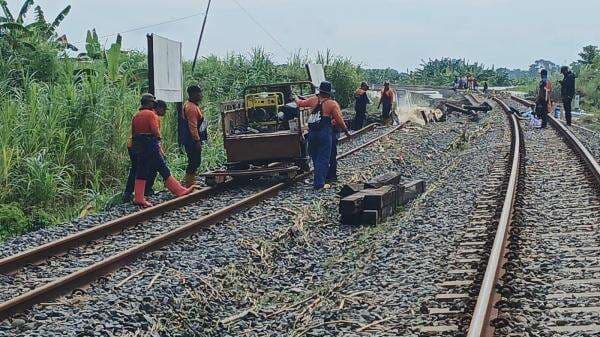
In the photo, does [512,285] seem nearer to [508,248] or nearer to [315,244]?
[508,248]

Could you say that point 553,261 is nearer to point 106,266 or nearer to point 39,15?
point 106,266

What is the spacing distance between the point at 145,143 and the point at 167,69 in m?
4.07

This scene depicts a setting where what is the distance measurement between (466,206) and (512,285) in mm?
4523

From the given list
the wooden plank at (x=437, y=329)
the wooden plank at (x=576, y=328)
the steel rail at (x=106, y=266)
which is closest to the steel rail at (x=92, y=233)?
the steel rail at (x=106, y=266)

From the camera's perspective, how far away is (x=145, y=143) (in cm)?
1252

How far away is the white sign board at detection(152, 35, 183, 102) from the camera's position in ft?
51.1

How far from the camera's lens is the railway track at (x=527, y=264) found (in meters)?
5.87

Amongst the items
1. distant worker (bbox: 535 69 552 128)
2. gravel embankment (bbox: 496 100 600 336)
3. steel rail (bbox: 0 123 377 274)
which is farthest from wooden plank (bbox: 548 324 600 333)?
distant worker (bbox: 535 69 552 128)

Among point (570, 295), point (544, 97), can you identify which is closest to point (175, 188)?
point (570, 295)

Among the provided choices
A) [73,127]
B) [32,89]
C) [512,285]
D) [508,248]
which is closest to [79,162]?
[73,127]

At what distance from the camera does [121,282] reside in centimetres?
779

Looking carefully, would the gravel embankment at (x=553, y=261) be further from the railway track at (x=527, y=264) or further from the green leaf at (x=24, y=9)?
the green leaf at (x=24, y=9)

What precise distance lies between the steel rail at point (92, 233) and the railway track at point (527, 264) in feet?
13.9

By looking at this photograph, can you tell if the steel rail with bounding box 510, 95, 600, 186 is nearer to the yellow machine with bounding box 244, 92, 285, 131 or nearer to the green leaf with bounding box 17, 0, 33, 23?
the yellow machine with bounding box 244, 92, 285, 131
